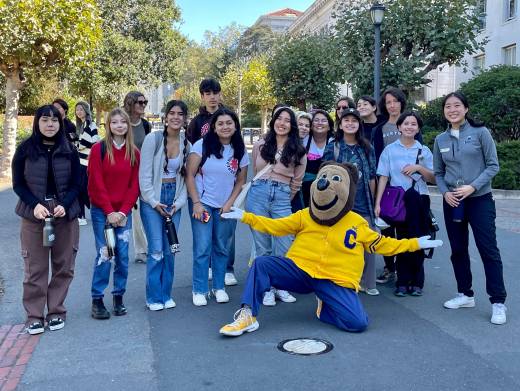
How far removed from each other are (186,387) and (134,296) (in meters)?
2.31

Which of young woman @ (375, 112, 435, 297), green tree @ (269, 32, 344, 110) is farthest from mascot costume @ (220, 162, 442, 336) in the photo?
green tree @ (269, 32, 344, 110)

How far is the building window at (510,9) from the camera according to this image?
27156 mm

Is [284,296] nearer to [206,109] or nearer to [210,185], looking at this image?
[210,185]

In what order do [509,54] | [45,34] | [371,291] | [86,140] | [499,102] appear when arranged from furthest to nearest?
[509,54] < [499,102] < [45,34] < [86,140] < [371,291]

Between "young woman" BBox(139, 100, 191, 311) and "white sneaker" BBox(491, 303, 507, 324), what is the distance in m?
2.92

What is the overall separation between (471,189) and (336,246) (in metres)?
1.28

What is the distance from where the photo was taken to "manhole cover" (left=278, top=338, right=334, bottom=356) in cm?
444

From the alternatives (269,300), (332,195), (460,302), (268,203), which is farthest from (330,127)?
(460,302)

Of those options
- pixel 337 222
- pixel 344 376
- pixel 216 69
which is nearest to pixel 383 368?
pixel 344 376

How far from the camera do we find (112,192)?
520 centimetres

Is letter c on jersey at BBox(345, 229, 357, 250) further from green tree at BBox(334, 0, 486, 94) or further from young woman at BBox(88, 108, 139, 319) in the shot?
green tree at BBox(334, 0, 486, 94)

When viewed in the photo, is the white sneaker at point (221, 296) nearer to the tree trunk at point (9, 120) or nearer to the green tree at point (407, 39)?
the green tree at point (407, 39)

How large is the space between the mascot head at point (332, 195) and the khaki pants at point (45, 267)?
208 cm

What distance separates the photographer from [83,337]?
479cm
